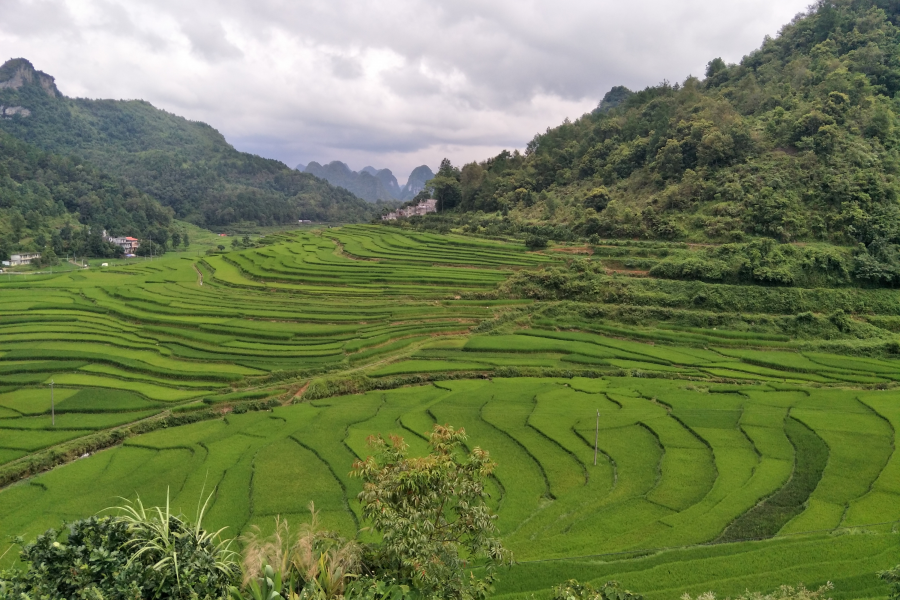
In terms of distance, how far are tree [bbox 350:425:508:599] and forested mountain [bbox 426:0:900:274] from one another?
35.6m

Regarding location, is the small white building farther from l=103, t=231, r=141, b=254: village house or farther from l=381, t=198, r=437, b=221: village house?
l=381, t=198, r=437, b=221: village house

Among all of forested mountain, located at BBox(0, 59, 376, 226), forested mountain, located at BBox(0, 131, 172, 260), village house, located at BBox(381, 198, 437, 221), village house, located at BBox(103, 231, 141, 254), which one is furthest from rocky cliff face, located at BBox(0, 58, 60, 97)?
village house, located at BBox(381, 198, 437, 221)


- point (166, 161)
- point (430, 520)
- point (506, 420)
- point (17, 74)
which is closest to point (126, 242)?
point (166, 161)

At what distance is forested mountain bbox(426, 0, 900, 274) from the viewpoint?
117 ft

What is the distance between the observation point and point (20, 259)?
182 ft

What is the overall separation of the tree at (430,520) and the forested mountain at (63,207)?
6546 cm

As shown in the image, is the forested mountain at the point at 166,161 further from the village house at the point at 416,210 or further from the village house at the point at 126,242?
the village house at the point at 416,210

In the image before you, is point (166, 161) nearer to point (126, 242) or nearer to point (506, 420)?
point (126, 242)

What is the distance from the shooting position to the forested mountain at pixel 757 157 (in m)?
35.7

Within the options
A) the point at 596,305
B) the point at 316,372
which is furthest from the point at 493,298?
the point at 316,372

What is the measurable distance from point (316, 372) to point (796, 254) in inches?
1186

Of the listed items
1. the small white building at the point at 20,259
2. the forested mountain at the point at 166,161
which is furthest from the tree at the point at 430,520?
the forested mountain at the point at 166,161

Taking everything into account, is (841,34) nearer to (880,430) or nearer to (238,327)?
(880,430)

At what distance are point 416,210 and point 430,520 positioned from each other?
7024 cm
